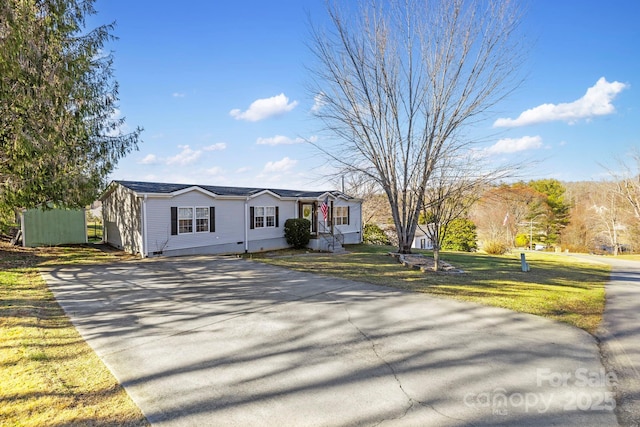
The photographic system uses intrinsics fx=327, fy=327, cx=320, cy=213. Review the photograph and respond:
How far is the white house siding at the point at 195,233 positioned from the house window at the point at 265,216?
877 mm

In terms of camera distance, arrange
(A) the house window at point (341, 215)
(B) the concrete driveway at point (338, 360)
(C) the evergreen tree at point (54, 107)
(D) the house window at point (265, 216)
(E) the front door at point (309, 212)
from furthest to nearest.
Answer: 1. (A) the house window at point (341, 215)
2. (E) the front door at point (309, 212)
3. (D) the house window at point (265, 216)
4. (C) the evergreen tree at point (54, 107)
5. (B) the concrete driveway at point (338, 360)

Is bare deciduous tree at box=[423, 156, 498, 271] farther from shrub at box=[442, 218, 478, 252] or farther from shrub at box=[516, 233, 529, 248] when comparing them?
shrub at box=[516, 233, 529, 248]

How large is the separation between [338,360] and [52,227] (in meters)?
17.9

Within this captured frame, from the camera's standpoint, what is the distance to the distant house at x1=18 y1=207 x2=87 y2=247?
15148mm

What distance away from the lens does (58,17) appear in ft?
28.2

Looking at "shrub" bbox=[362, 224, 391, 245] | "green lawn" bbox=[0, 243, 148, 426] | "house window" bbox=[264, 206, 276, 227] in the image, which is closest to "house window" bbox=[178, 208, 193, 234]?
"house window" bbox=[264, 206, 276, 227]

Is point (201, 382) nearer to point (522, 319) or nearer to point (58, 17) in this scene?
point (522, 319)

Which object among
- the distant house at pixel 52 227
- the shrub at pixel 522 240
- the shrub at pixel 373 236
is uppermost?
the distant house at pixel 52 227

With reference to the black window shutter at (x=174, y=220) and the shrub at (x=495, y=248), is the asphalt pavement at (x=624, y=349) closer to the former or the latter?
the shrub at (x=495, y=248)

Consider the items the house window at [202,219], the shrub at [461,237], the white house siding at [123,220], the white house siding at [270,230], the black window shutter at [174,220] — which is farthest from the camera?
the shrub at [461,237]

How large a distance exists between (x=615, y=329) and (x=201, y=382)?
6.27 m

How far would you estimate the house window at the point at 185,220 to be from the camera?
1430 centimetres

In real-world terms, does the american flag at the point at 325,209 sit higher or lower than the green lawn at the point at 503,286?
higher

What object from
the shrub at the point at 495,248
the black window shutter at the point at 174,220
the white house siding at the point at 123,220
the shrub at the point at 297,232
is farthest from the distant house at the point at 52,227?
the shrub at the point at 495,248
